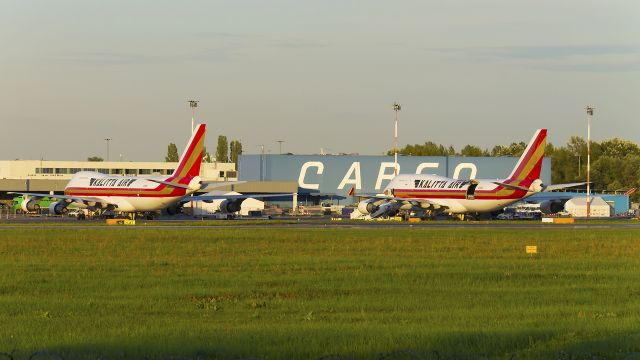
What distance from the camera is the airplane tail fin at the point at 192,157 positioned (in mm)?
105750

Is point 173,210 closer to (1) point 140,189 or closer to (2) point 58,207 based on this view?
(1) point 140,189

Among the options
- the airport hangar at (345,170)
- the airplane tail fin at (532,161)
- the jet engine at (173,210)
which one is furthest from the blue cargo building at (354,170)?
the airplane tail fin at (532,161)

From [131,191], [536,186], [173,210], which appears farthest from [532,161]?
[131,191]

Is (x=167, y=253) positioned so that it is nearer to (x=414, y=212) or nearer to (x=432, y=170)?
(x=414, y=212)

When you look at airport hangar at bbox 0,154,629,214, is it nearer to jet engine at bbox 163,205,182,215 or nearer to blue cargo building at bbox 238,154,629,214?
blue cargo building at bbox 238,154,629,214

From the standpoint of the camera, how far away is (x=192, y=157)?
10625 centimetres

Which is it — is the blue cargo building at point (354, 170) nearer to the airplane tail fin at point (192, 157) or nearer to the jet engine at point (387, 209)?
the jet engine at point (387, 209)

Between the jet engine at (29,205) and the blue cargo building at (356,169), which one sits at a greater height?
the blue cargo building at (356,169)

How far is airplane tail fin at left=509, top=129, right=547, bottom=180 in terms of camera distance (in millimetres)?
110250

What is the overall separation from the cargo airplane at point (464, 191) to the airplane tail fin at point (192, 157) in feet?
62.0

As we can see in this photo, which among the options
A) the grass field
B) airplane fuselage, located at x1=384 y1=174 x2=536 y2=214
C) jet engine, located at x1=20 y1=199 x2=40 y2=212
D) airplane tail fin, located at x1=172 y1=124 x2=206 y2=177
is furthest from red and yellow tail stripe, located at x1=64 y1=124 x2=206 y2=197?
the grass field

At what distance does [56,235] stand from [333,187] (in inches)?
3811

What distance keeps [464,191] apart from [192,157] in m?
27.6

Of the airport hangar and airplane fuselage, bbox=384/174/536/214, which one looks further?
the airport hangar
